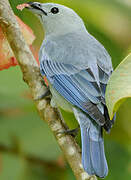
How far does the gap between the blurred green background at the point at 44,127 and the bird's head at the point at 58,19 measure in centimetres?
8

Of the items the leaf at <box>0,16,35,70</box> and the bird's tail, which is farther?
the leaf at <box>0,16,35,70</box>

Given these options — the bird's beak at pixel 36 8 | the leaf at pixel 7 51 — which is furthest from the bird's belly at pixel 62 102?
the bird's beak at pixel 36 8

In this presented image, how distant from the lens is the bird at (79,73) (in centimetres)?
265

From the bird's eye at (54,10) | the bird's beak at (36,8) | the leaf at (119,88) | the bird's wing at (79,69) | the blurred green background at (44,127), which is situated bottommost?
the blurred green background at (44,127)

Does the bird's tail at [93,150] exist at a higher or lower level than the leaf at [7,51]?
lower

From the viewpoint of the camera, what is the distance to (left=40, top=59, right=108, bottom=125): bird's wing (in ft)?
9.11

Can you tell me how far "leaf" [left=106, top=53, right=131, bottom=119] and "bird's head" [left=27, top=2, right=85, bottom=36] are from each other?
1.92 meters

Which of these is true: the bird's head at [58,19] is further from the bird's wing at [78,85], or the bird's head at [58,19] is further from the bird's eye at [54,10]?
the bird's wing at [78,85]

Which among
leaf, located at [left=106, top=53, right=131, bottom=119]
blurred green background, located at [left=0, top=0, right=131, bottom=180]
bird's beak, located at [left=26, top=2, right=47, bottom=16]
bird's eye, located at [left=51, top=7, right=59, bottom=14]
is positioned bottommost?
blurred green background, located at [left=0, top=0, right=131, bottom=180]

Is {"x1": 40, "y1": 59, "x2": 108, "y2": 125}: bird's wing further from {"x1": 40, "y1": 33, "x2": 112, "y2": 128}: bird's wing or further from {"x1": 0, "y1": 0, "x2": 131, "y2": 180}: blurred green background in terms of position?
{"x1": 0, "y1": 0, "x2": 131, "y2": 180}: blurred green background

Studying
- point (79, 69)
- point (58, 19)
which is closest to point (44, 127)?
point (79, 69)

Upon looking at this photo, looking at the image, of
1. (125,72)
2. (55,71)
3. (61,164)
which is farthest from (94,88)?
(125,72)

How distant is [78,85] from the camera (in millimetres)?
3033

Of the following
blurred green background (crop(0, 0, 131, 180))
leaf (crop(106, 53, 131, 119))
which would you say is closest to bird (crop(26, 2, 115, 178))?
blurred green background (crop(0, 0, 131, 180))
